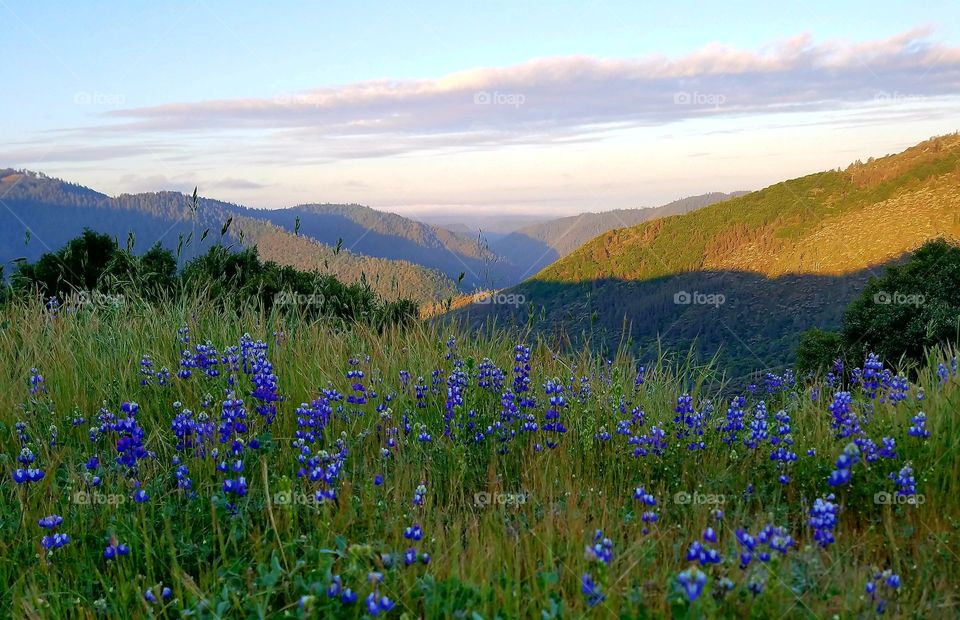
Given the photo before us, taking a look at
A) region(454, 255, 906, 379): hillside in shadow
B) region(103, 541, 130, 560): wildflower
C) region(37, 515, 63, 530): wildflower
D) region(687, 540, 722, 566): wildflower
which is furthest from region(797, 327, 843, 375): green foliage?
region(454, 255, 906, 379): hillside in shadow

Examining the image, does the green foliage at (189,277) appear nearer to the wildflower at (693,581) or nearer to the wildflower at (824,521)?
the wildflower at (824,521)

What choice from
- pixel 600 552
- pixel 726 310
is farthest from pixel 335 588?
pixel 726 310

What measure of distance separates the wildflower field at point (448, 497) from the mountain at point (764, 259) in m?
29.5

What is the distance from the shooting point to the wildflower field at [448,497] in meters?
2.87

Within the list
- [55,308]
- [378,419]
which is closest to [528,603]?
[378,419]

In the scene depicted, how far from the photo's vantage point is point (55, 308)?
855cm

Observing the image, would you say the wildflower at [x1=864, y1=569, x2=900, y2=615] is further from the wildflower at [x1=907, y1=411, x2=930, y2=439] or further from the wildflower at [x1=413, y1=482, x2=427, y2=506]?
the wildflower at [x1=413, y1=482, x2=427, y2=506]

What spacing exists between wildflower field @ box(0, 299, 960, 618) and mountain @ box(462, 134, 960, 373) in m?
29.5

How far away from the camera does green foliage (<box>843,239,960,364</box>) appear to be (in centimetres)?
1262

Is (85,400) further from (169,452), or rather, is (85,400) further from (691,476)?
(691,476)

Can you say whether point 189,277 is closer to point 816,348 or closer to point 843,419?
point 843,419

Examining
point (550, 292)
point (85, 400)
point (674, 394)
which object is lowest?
point (550, 292)

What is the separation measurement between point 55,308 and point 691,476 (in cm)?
767

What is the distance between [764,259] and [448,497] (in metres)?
60.6
